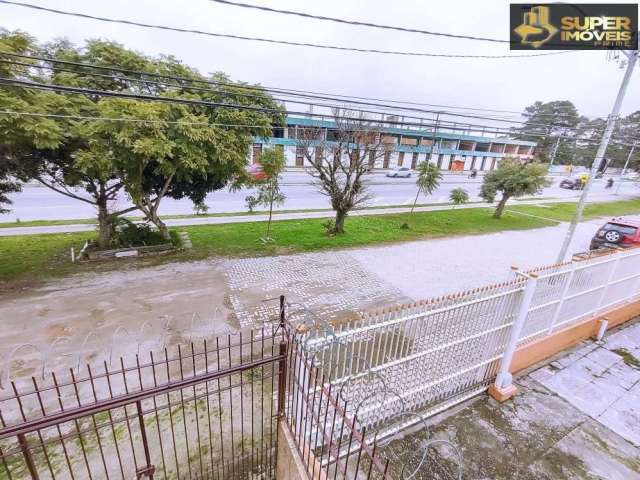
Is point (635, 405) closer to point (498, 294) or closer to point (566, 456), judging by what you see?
point (566, 456)

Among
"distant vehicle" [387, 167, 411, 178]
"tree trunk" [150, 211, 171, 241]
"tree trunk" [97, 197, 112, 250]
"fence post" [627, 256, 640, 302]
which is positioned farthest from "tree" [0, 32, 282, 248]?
"distant vehicle" [387, 167, 411, 178]

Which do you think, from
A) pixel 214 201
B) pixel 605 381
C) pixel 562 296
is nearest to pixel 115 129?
pixel 562 296

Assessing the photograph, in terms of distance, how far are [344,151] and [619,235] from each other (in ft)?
30.6

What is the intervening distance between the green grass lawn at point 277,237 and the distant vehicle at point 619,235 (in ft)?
13.9

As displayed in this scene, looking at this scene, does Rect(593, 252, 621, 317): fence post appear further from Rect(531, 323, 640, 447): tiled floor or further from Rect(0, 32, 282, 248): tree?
Rect(0, 32, 282, 248): tree

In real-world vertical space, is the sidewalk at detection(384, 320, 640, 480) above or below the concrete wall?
below

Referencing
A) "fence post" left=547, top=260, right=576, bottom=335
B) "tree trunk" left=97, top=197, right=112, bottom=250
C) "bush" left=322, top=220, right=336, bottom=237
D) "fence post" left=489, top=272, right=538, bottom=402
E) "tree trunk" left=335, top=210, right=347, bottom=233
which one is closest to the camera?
"fence post" left=489, top=272, right=538, bottom=402

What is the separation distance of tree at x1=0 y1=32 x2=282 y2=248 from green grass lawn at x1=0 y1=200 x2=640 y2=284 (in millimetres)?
1670

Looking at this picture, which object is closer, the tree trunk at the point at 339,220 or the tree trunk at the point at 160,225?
the tree trunk at the point at 160,225

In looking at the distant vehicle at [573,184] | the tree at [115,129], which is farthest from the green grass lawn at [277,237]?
the distant vehicle at [573,184]

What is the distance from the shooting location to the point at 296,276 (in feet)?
27.7

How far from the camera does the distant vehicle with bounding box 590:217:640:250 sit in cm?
950

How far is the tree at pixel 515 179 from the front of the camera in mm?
14164

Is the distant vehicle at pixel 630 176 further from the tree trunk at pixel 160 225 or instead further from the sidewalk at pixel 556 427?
the tree trunk at pixel 160 225
